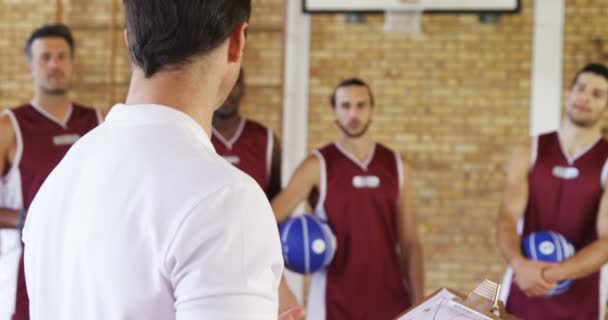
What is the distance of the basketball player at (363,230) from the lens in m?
2.93

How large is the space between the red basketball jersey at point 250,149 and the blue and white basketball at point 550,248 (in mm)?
1230

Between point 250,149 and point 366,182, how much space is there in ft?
1.93

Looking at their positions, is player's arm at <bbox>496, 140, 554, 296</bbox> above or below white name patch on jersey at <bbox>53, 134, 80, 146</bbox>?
below

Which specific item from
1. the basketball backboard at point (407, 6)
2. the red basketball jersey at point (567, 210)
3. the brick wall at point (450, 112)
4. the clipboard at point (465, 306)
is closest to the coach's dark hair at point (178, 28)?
the clipboard at point (465, 306)

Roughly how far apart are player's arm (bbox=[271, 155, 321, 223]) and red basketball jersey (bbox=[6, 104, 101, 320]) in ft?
3.06

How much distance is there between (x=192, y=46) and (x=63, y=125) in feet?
7.61

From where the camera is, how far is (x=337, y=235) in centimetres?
296

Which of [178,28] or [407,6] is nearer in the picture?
[178,28]

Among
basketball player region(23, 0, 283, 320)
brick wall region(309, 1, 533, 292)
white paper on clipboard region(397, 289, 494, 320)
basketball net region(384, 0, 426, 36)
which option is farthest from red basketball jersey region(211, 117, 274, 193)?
brick wall region(309, 1, 533, 292)

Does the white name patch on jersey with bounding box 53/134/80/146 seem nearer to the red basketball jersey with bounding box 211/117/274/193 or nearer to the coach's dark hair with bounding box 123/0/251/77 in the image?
the red basketball jersey with bounding box 211/117/274/193

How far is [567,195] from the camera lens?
2834 millimetres

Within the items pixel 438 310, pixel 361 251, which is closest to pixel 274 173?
pixel 361 251

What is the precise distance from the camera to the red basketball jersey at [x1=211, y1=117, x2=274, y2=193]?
9.71ft

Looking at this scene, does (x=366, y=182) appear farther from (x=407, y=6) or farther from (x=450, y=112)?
(x=450, y=112)
